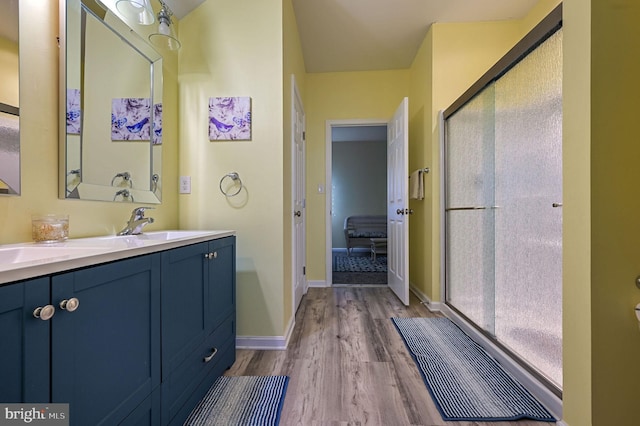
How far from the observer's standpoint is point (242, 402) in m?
1.34

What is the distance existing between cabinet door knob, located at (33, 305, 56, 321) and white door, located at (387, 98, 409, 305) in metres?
2.43

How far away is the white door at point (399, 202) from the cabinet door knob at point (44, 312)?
2.43 m

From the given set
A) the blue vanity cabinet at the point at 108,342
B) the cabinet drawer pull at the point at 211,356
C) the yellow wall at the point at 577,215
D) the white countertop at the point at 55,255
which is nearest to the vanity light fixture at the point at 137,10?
the white countertop at the point at 55,255

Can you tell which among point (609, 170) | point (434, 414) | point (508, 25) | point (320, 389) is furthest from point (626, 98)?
point (508, 25)

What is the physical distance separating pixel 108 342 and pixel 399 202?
256 cm

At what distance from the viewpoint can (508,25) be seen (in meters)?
2.66

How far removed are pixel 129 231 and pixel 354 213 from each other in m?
5.84

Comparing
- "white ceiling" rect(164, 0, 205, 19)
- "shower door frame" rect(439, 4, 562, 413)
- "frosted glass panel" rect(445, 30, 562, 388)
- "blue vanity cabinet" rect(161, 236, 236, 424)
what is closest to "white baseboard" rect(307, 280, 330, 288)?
"shower door frame" rect(439, 4, 562, 413)

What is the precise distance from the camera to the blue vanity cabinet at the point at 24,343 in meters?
0.54

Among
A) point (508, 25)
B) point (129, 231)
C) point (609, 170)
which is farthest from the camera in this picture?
point (508, 25)

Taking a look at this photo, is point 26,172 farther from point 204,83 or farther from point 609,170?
point 609,170

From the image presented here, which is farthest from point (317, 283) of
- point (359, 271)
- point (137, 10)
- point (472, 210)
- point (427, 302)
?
point (137, 10)

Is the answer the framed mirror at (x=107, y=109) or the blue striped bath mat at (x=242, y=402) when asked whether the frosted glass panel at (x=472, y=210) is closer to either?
the blue striped bath mat at (x=242, y=402)

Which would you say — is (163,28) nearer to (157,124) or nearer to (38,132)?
(157,124)
